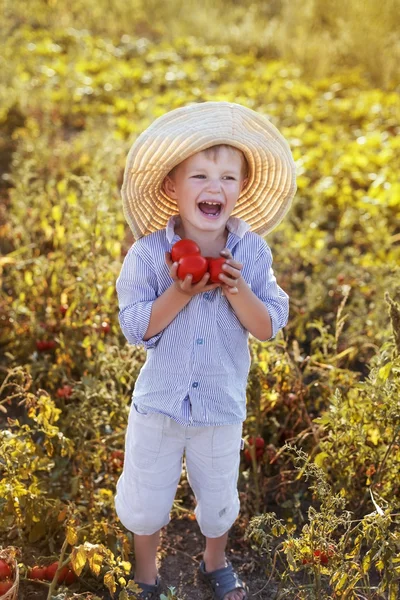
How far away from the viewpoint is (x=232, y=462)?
2.27 m

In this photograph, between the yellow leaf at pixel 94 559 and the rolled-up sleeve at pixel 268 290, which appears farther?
the rolled-up sleeve at pixel 268 290

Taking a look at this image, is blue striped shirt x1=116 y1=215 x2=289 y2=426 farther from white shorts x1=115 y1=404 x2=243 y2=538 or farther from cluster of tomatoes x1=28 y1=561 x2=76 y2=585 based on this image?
cluster of tomatoes x1=28 y1=561 x2=76 y2=585

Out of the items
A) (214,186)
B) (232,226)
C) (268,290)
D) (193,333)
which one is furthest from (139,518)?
(214,186)

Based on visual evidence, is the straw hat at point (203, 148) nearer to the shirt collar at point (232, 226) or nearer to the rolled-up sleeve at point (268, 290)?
the shirt collar at point (232, 226)

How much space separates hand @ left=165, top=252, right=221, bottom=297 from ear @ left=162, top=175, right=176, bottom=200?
10.4 inches

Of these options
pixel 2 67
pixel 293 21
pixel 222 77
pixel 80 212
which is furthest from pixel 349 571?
pixel 293 21

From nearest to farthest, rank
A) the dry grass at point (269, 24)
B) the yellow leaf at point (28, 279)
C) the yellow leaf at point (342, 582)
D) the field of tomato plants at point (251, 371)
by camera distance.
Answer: the yellow leaf at point (342, 582) → the field of tomato plants at point (251, 371) → the yellow leaf at point (28, 279) → the dry grass at point (269, 24)

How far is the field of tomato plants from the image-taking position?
7.52 ft

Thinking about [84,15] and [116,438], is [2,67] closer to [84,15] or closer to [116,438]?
[84,15]

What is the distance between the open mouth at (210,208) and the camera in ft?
6.74

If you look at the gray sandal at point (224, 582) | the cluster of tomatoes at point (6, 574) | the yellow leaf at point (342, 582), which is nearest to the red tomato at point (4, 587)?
the cluster of tomatoes at point (6, 574)

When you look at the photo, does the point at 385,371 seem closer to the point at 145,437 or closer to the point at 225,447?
the point at 225,447

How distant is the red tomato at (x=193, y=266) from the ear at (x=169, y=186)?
31 cm

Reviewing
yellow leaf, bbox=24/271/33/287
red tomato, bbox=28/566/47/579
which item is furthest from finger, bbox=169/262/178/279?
yellow leaf, bbox=24/271/33/287
